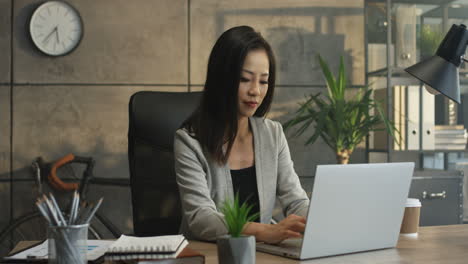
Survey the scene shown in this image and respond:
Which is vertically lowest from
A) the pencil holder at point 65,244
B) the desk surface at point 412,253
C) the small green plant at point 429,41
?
the desk surface at point 412,253

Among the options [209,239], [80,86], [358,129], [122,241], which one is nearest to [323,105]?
[358,129]

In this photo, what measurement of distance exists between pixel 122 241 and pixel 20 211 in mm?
2690

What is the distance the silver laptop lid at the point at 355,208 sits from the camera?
117cm

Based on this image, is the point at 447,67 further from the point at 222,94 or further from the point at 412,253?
the point at 222,94

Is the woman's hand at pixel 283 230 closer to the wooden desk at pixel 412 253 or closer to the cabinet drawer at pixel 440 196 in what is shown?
the wooden desk at pixel 412 253

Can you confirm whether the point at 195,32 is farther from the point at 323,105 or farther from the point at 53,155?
the point at 53,155

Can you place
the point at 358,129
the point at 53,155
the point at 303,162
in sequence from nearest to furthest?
1. the point at 358,129
2. the point at 53,155
3. the point at 303,162

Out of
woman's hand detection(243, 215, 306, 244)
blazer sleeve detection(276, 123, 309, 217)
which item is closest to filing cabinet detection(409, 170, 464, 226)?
blazer sleeve detection(276, 123, 309, 217)

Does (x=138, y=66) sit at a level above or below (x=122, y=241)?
above

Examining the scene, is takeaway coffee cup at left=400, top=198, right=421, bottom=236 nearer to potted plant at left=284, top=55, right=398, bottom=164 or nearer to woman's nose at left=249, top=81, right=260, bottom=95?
woman's nose at left=249, top=81, right=260, bottom=95

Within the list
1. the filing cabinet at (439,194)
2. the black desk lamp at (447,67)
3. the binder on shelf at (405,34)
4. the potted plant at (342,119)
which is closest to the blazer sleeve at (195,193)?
the black desk lamp at (447,67)

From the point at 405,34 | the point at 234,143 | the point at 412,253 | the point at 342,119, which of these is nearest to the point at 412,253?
the point at 412,253

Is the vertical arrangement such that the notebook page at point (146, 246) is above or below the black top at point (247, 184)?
below

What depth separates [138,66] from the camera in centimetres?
362
